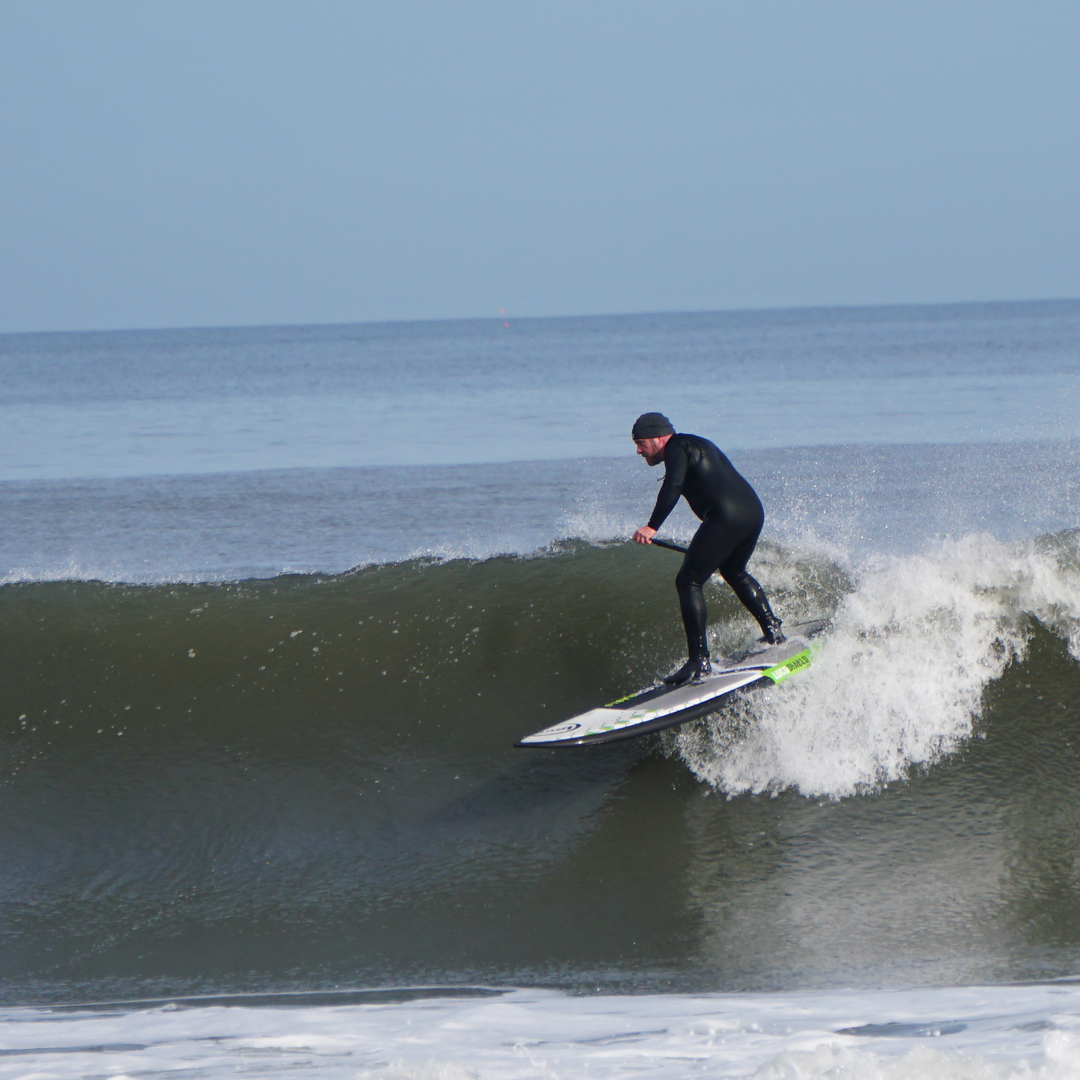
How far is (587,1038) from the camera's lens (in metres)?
3.84

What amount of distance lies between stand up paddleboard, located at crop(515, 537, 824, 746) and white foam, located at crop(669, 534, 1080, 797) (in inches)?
9.2

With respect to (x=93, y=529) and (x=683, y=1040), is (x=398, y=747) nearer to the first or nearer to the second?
(x=683, y=1040)

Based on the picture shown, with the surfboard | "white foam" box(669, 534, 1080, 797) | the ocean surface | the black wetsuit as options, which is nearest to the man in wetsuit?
the black wetsuit

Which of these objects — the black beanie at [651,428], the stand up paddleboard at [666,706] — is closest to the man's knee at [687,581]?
the stand up paddleboard at [666,706]

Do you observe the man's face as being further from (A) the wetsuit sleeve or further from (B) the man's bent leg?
(B) the man's bent leg

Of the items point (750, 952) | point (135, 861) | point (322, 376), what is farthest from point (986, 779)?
point (322, 376)

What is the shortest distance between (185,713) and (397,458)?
13.0 meters

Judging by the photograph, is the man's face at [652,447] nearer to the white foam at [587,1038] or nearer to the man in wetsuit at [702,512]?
the man in wetsuit at [702,512]

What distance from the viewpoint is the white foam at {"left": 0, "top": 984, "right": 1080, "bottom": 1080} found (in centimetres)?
330

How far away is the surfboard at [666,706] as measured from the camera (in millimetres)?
5789

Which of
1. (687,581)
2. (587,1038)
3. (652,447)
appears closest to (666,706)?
(687,581)

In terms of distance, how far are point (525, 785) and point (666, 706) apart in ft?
3.09

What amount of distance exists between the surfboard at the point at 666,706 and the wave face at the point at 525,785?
0.24m

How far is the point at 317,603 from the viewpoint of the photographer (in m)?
8.30
